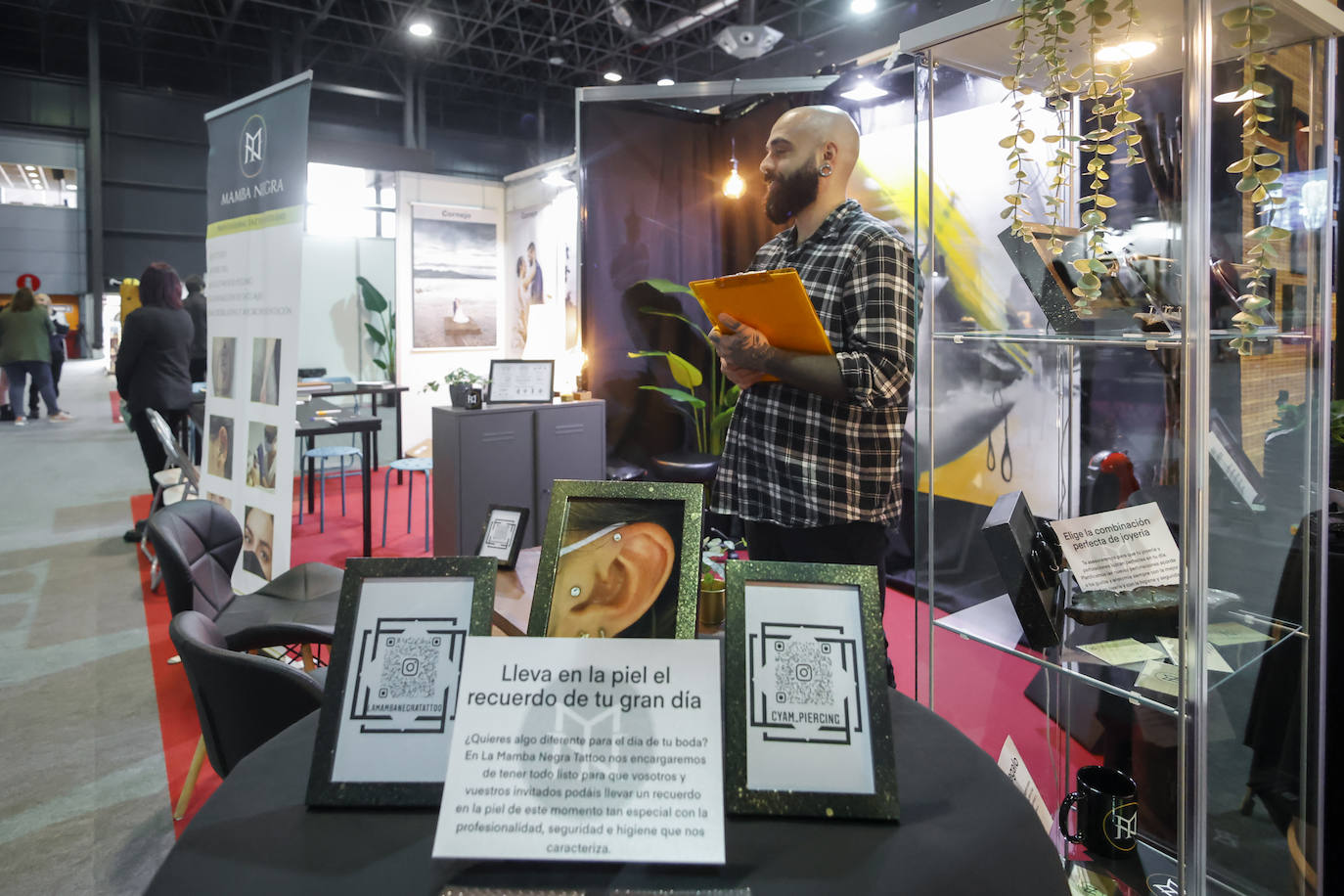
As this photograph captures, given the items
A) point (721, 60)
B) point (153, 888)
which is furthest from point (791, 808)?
point (721, 60)

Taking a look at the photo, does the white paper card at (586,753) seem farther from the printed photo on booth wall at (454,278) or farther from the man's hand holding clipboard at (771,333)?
the printed photo on booth wall at (454,278)

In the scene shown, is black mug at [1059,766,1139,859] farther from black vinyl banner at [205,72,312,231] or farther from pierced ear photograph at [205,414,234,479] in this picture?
pierced ear photograph at [205,414,234,479]

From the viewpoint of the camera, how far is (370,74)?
1348cm

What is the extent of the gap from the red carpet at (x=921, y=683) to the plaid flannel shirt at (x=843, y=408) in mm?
282

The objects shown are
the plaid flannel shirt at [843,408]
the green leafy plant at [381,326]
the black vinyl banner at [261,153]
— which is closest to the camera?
the plaid flannel shirt at [843,408]

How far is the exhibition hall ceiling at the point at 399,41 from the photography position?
1048cm

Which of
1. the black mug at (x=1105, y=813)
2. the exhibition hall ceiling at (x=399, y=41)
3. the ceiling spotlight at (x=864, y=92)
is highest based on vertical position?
the exhibition hall ceiling at (x=399, y=41)

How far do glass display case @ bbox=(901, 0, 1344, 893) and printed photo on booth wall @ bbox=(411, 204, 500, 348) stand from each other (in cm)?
651

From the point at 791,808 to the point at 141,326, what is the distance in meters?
4.92

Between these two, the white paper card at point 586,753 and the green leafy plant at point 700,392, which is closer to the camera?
the white paper card at point 586,753

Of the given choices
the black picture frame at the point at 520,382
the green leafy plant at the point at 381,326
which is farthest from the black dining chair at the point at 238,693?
the green leafy plant at the point at 381,326

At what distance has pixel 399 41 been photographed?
11.8 meters

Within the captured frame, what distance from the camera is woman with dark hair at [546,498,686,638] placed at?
0.75 meters

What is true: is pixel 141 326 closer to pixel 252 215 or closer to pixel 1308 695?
pixel 252 215
